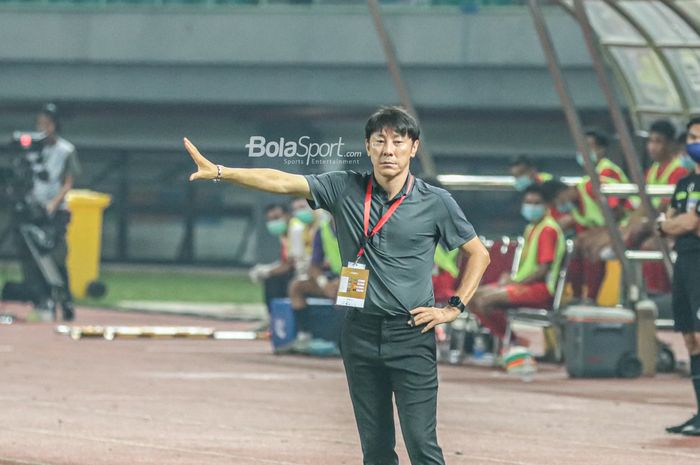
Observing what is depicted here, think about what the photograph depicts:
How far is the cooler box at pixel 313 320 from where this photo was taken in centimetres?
1598

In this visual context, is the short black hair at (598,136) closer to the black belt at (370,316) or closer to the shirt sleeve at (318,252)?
the shirt sleeve at (318,252)

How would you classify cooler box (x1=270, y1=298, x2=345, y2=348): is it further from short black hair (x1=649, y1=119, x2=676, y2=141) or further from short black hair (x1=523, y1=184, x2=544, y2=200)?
short black hair (x1=649, y1=119, x2=676, y2=141)

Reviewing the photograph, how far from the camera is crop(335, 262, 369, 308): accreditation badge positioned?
652 cm

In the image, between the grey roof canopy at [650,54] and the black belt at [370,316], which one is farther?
the grey roof canopy at [650,54]

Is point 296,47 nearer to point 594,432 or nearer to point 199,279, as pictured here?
point 199,279

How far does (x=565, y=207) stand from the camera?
53.8 feet

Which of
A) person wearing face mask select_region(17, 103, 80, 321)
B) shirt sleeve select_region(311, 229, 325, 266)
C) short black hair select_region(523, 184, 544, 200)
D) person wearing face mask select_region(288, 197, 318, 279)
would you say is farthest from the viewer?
person wearing face mask select_region(17, 103, 80, 321)

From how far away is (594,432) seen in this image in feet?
34.5

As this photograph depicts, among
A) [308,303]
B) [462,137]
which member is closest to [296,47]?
[462,137]

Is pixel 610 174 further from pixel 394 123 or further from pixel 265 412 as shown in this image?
pixel 394 123

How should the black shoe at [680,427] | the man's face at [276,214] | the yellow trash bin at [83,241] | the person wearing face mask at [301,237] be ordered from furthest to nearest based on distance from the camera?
the yellow trash bin at [83,241], the man's face at [276,214], the person wearing face mask at [301,237], the black shoe at [680,427]

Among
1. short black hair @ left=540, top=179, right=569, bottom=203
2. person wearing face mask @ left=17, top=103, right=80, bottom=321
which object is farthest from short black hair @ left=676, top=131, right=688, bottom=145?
person wearing face mask @ left=17, top=103, right=80, bottom=321

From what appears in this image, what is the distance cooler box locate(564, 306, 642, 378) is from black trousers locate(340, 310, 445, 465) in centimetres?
770

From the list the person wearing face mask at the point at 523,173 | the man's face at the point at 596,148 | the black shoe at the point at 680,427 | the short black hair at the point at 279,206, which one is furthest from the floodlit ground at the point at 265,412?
the short black hair at the point at 279,206
